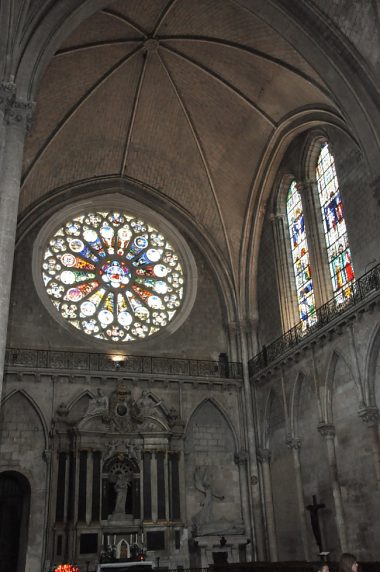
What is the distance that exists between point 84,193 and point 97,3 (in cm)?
855

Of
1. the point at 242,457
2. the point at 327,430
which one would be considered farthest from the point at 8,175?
the point at 242,457

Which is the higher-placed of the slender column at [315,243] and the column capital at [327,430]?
the slender column at [315,243]

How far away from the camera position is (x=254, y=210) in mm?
19750

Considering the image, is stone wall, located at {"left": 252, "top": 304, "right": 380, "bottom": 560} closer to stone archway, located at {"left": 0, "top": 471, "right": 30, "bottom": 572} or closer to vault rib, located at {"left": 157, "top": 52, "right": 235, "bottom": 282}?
vault rib, located at {"left": 157, "top": 52, "right": 235, "bottom": 282}

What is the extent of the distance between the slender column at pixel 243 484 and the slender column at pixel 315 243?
4882mm

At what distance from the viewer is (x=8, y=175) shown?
959cm

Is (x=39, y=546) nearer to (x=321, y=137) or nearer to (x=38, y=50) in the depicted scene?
(x=38, y=50)

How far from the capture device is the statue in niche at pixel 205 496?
659 inches

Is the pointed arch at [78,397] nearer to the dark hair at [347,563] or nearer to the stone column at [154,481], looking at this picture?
the stone column at [154,481]

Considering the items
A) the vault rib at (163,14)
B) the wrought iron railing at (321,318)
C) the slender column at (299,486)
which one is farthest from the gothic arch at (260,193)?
the slender column at (299,486)

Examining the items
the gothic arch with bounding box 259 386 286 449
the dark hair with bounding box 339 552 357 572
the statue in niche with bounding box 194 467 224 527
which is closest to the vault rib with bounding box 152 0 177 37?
the gothic arch with bounding box 259 386 286 449

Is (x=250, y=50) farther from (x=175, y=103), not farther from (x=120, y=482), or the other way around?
(x=120, y=482)

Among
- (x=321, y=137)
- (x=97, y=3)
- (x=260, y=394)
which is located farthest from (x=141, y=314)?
(x=97, y=3)

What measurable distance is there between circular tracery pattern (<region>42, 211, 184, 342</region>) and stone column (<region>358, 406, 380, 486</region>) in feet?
25.6
